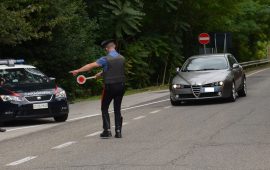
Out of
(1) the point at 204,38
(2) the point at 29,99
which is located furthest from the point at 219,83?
(1) the point at 204,38

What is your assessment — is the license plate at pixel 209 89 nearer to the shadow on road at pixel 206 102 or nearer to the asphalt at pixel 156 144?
the shadow on road at pixel 206 102

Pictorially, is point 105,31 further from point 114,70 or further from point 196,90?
point 114,70

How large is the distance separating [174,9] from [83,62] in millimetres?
9362

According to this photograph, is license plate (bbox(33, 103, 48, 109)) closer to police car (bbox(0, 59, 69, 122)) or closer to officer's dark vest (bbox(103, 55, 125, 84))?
police car (bbox(0, 59, 69, 122))

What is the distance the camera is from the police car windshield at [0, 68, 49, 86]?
1728 cm

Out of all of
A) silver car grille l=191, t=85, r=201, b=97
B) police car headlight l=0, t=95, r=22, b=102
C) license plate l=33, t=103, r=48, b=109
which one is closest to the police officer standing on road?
license plate l=33, t=103, r=48, b=109

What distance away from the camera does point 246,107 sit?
18.1m

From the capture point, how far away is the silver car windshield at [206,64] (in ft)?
69.2

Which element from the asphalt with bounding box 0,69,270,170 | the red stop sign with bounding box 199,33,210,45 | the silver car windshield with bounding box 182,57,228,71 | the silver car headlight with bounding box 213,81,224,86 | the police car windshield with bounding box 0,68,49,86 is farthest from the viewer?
the red stop sign with bounding box 199,33,210,45

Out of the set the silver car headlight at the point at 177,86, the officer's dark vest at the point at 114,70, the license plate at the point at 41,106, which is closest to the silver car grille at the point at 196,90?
the silver car headlight at the point at 177,86

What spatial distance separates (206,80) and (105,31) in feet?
40.6

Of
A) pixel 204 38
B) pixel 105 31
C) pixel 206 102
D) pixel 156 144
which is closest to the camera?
pixel 156 144

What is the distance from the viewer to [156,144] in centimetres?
1120

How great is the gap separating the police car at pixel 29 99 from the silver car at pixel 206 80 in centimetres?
416
